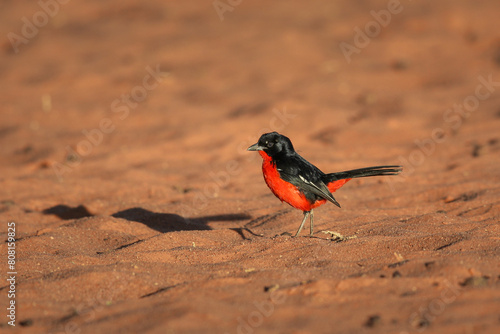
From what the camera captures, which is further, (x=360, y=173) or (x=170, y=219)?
(x=170, y=219)

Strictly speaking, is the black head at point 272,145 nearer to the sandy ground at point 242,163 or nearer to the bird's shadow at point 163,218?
the sandy ground at point 242,163

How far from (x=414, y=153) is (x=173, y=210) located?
4.42m

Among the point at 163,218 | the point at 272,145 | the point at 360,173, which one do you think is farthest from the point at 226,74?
the point at 360,173

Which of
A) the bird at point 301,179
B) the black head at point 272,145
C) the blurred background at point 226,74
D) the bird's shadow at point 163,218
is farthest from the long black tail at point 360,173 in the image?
the blurred background at point 226,74

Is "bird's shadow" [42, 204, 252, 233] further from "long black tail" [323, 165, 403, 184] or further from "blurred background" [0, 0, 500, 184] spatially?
"blurred background" [0, 0, 500, 184]

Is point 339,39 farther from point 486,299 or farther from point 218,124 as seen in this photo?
point 486,299

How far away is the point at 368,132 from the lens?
10.5 metres

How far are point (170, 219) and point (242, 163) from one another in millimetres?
2960

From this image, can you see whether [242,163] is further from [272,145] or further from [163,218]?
[272,145]

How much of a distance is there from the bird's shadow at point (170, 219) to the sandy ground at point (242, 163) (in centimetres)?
3

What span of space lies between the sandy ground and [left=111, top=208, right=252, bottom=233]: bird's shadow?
0.03 metres

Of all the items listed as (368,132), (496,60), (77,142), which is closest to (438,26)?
(496,60)

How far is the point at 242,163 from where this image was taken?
9523mm

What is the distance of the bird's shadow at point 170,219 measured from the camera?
6551 millimetres
